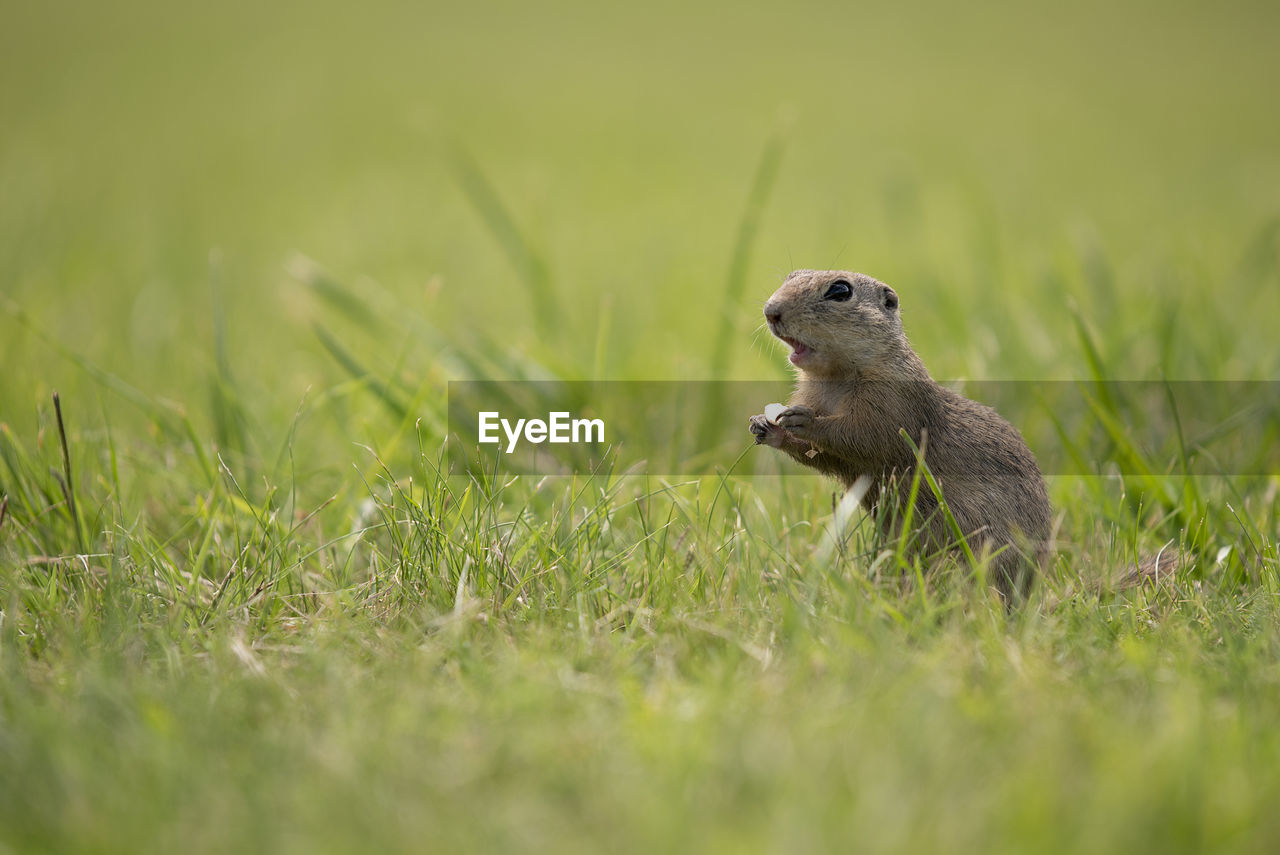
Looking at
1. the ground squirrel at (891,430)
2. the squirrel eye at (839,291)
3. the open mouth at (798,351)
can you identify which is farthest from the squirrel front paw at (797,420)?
the squirrel eye at (839,291)

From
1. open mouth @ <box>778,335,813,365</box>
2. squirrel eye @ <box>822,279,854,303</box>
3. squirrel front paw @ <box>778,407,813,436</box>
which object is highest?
squirrel eye @ <box>822,279,854,303</box>

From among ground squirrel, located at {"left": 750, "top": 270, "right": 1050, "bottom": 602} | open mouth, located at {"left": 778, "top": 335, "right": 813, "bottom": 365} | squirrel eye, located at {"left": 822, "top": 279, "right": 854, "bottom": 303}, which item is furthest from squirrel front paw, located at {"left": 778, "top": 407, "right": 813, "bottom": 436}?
squirrel eye, located at {"left": 822, "top": 279, "right": 854, "bottom": 303}

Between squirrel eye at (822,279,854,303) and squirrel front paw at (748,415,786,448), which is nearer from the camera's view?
squirrel front paw at (748,415,786,448)

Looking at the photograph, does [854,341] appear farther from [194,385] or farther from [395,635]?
[194,385]

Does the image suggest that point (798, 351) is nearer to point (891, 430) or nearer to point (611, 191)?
point (891, 430)

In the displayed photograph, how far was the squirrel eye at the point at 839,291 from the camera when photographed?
2941mm

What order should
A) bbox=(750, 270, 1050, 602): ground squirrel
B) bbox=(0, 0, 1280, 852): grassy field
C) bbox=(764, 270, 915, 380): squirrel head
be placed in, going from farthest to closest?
bbox=(764, 270, 915, 380): squirrel head, bbox=(750, 270, 1050, 602): ground squirrel, bbox=(0, 0, 1280, 852): grassy field

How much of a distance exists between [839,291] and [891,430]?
44 centimetres

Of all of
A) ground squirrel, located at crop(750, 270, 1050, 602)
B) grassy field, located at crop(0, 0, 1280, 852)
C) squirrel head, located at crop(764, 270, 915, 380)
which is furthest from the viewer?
squirrel head, located at crop(764, 270, 915, 380)

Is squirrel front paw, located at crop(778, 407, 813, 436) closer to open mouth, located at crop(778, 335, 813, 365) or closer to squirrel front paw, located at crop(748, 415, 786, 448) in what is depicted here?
squirrel front paw, located at crop(748, 415, 786, 448)

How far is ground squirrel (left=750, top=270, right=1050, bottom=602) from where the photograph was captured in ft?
8.86

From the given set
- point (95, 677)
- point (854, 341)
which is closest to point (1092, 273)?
point (854, 341)

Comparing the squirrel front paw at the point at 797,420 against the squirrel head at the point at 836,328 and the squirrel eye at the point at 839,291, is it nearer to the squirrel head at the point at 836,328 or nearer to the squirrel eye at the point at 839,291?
the squirrel head at the point at 836,328

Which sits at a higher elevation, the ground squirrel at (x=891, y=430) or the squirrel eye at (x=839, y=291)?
the squirrel eye at (x=839, y=291)
